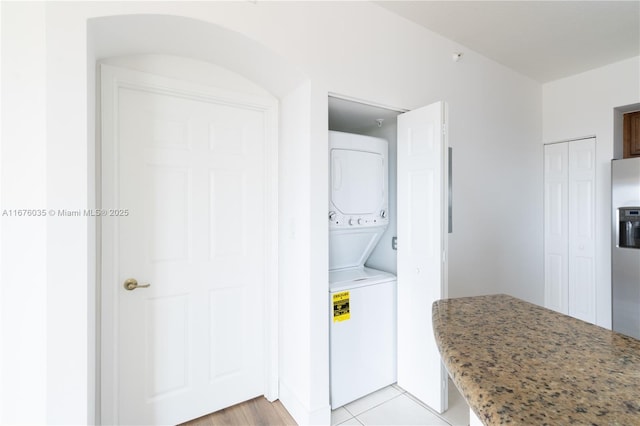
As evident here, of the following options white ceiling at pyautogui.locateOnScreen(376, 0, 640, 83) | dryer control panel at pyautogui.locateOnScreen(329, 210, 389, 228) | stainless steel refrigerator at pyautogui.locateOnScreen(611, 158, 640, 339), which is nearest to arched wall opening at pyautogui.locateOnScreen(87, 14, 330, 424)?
dryer control panel at pyautogui.locateOnScreen(329, 210, 389, 228)

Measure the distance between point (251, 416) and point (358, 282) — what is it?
3.66 ft

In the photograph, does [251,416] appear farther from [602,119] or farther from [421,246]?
[602,119]

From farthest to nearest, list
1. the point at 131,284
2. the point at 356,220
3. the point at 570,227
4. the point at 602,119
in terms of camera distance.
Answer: the point at 570,227, the point at 602,119, the point at 356,220, the point at 131,284

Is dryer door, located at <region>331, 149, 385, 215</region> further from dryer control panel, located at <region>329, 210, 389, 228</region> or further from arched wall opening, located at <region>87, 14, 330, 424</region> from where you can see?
arched wall opening, located at <region>87, 14, 330, 424</region>

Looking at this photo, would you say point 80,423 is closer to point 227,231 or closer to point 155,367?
point 155,367

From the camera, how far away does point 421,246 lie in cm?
199

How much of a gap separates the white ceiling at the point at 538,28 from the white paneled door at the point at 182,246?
4.75 ft

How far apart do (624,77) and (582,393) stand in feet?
12.0

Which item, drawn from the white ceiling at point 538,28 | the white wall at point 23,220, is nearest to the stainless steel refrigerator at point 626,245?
the white ceiling at point 538,28

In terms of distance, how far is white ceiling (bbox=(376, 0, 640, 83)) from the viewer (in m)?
2.04

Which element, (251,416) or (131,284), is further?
(251,416)

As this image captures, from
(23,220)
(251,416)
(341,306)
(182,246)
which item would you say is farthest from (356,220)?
(23,220)


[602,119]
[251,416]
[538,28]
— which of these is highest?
[538,28]

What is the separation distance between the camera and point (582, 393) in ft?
1.73
